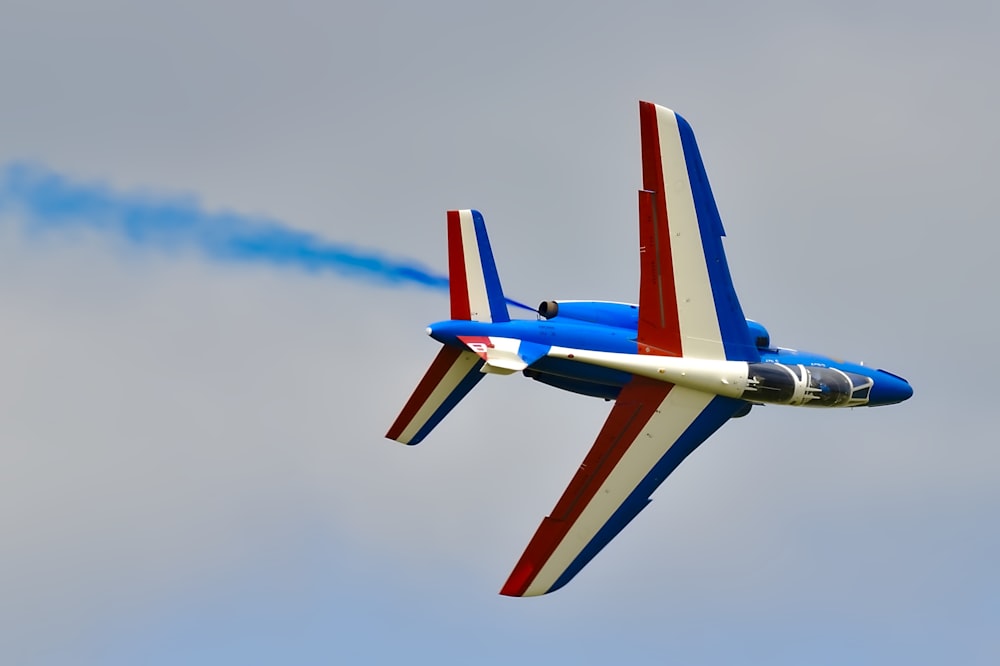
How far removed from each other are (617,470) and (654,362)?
3.30 meters

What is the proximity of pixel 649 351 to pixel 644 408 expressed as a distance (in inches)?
67.4

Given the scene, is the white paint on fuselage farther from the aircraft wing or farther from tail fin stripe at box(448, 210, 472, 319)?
tail fin stripe at box(448, 210, 472, 319)

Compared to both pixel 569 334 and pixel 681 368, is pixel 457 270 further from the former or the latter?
pixel 681 368

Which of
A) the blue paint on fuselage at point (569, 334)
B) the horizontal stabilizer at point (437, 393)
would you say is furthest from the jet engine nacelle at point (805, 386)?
the horizontal stabilizer at point (437, 393)

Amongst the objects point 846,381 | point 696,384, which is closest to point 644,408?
point 696,384

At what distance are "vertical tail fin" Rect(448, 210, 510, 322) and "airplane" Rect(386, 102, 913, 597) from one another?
88 centimetres

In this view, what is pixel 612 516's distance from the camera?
5731 cm

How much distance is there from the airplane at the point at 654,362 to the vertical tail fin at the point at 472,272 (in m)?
0.88

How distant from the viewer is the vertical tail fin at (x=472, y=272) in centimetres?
5969

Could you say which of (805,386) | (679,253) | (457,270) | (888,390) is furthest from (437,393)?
(888,390)

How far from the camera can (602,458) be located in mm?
57281

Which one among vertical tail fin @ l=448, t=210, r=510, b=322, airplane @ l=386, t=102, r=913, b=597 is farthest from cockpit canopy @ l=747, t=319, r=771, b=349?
vertical tail fin @ l=448, t=210, r=510, b=322

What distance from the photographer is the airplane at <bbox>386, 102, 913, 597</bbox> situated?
185 ft

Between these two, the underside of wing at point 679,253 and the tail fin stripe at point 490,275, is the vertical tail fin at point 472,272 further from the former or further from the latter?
the underside of wing at point 679,253
